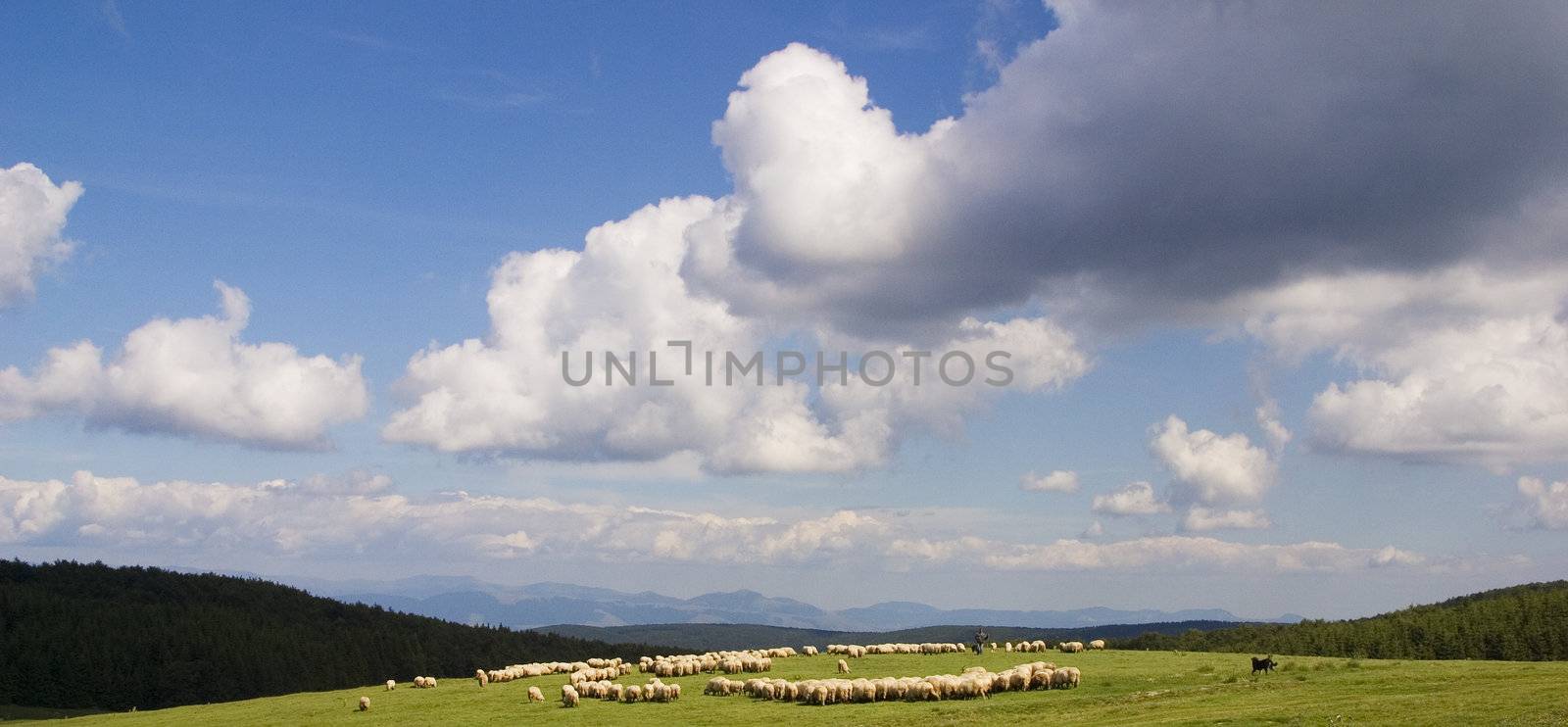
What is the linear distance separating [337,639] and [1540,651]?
161406mm

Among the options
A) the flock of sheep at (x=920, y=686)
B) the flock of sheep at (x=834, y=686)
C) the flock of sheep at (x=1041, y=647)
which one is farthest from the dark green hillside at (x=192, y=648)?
the flock of sheep at (x=920, y=686)

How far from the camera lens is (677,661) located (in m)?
67.5

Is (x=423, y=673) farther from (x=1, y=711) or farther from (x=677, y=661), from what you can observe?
(x=677, y=661)

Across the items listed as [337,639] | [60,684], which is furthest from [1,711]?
[337,639]

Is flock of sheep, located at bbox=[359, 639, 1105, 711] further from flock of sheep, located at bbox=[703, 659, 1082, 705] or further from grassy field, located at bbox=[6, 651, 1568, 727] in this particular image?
grassy field, located at bbox=[6, 651, 1568, 727]

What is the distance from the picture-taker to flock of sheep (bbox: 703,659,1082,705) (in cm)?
4688

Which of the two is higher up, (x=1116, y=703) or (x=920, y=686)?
(x=920, y=686)

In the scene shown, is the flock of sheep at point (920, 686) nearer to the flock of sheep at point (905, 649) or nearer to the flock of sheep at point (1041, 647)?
the flock of sheep at point (1041, 647)

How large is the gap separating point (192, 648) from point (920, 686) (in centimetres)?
13796

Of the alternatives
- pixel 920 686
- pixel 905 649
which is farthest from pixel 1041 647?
pixel 920 686

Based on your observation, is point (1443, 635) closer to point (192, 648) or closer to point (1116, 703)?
Result: point (1116, 703)

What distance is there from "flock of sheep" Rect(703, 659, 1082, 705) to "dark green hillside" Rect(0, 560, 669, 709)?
12373cm

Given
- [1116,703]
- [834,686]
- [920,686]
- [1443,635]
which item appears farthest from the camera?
[1443,635]

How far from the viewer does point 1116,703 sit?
41.7 m
